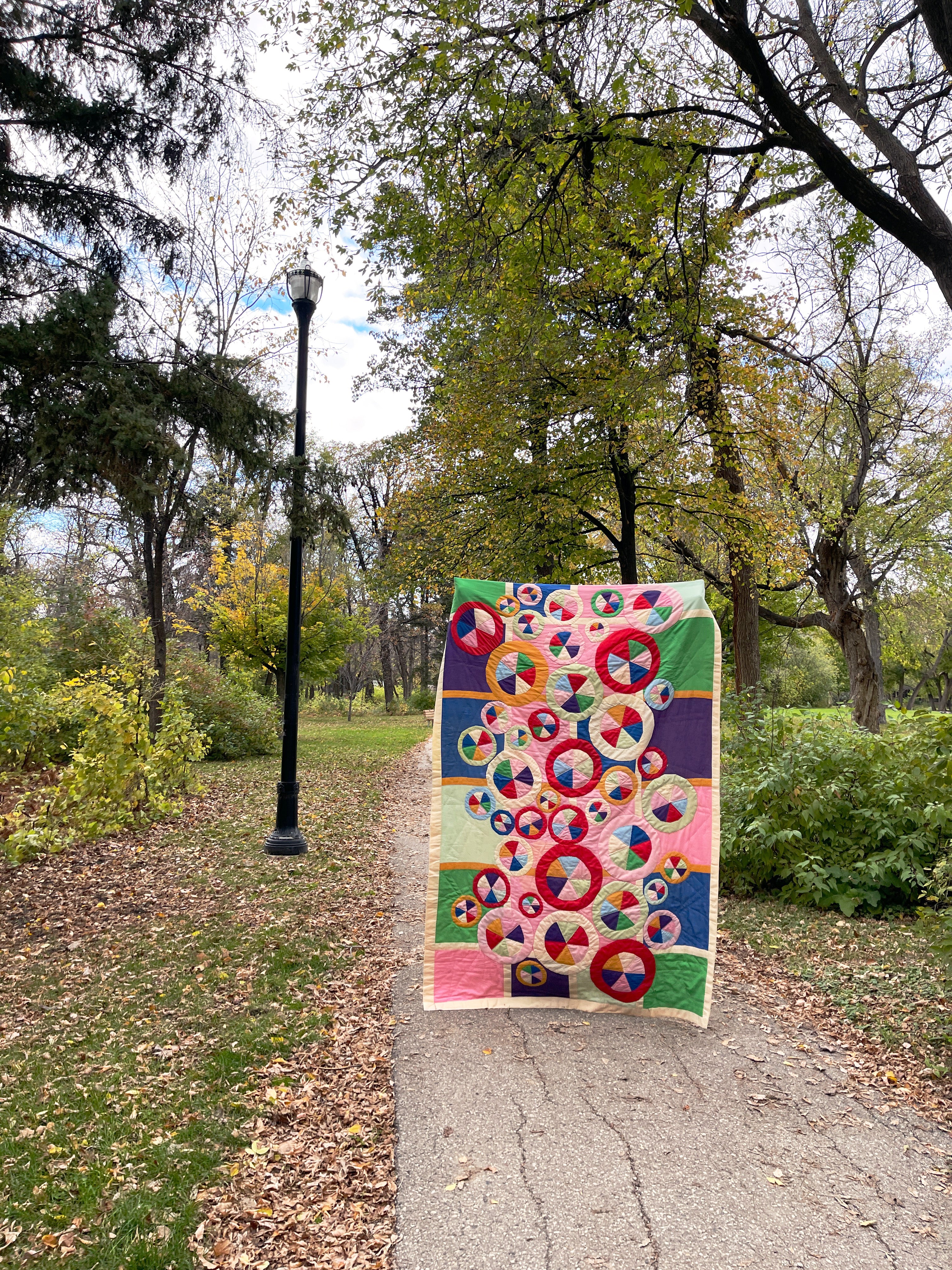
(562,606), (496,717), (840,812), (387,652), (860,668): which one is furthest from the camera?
(387,652)

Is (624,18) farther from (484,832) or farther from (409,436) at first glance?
(409,436)

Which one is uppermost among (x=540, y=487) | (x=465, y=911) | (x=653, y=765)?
(x=540, y=487)

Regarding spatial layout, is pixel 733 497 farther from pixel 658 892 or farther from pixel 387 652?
pixel 387 652

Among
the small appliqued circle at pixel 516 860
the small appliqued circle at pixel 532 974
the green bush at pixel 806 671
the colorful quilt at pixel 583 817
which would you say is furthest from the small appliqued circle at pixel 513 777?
the green bush at pixel 806 671

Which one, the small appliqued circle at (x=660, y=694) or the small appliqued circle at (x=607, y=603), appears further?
the small appliqued circle at (x=607, y=603)

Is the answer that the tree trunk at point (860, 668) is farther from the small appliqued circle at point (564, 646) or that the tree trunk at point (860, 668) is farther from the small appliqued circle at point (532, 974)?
the small appliqued circle at point (532, 974)

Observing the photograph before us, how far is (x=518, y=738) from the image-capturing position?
4117 millimetres

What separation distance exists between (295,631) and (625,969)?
5100 millimetres

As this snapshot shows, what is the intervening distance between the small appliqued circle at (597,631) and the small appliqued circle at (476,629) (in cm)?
47

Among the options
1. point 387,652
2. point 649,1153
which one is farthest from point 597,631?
point 387,652

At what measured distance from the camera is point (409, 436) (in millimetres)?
16203

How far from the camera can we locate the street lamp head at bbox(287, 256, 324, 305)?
7.40 m

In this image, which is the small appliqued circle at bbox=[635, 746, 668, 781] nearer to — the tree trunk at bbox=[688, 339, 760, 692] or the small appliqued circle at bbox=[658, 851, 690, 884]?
the small appliqued circle at bbox=[658, 851, 690, 884]

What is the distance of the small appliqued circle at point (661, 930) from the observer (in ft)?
12.9
